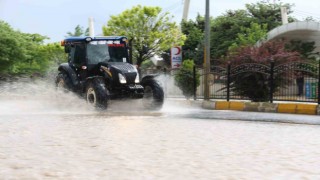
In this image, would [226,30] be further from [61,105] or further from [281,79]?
[61,105]

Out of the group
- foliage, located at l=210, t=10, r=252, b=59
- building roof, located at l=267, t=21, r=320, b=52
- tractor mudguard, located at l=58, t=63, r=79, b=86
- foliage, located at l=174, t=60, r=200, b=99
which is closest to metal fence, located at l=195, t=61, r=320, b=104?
foliage, located at l=174, t=60, r=200, b=99

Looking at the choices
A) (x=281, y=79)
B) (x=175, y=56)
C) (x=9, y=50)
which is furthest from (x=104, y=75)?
(x=9, y=50)

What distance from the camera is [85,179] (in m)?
4.49

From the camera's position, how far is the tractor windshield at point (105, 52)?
45.8 ft

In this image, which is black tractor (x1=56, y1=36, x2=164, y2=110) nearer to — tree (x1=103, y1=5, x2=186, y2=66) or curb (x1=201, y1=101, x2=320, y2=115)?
curb (x1=201, y1=101, x2=320, y2=115)

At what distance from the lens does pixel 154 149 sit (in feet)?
20.9

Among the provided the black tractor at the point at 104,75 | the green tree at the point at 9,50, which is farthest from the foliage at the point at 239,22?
the black tractor at the point at 104,75

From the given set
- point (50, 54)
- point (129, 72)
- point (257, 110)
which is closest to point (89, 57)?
point (129, 72)

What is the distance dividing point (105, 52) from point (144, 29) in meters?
24.1

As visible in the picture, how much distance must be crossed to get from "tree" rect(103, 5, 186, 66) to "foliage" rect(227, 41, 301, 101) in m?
19.6

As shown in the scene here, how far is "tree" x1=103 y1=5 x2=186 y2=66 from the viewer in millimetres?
37500

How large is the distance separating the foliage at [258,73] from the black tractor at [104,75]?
4.44 metres

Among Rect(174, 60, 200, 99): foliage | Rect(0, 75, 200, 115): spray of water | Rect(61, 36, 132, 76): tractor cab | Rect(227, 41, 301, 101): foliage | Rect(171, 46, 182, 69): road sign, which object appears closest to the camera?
Rect(0, 75, 200, 115): spray of water

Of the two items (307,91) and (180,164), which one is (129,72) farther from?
(180,164)
